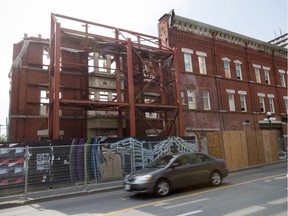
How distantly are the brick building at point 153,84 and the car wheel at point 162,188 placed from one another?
6996mm

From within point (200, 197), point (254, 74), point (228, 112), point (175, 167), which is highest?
point (254, 74)

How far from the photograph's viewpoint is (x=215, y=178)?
33.9ft

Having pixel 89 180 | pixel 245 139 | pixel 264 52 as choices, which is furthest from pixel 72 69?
pixel 264 52

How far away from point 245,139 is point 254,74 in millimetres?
14502

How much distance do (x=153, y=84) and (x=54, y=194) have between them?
47.1ft

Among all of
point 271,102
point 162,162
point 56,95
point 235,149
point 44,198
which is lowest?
point 44,198

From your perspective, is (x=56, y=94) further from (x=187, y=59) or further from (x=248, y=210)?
(x=187, y=59)

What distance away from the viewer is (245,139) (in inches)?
731

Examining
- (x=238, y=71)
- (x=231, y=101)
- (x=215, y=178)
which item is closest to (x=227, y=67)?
(x=238, y=71)

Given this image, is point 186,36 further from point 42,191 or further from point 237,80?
point 42,191

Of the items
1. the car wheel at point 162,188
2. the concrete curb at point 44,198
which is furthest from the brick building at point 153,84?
the car wheel at point 162,188

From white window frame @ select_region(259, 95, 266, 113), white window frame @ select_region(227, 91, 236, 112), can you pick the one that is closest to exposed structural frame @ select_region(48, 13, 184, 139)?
white window frame @ select_region(227, 91, 236, 112)

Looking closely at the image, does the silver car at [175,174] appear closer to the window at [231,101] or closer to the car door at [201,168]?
the car door at [201,168]

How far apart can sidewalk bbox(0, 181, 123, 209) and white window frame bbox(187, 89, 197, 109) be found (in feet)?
44.3
